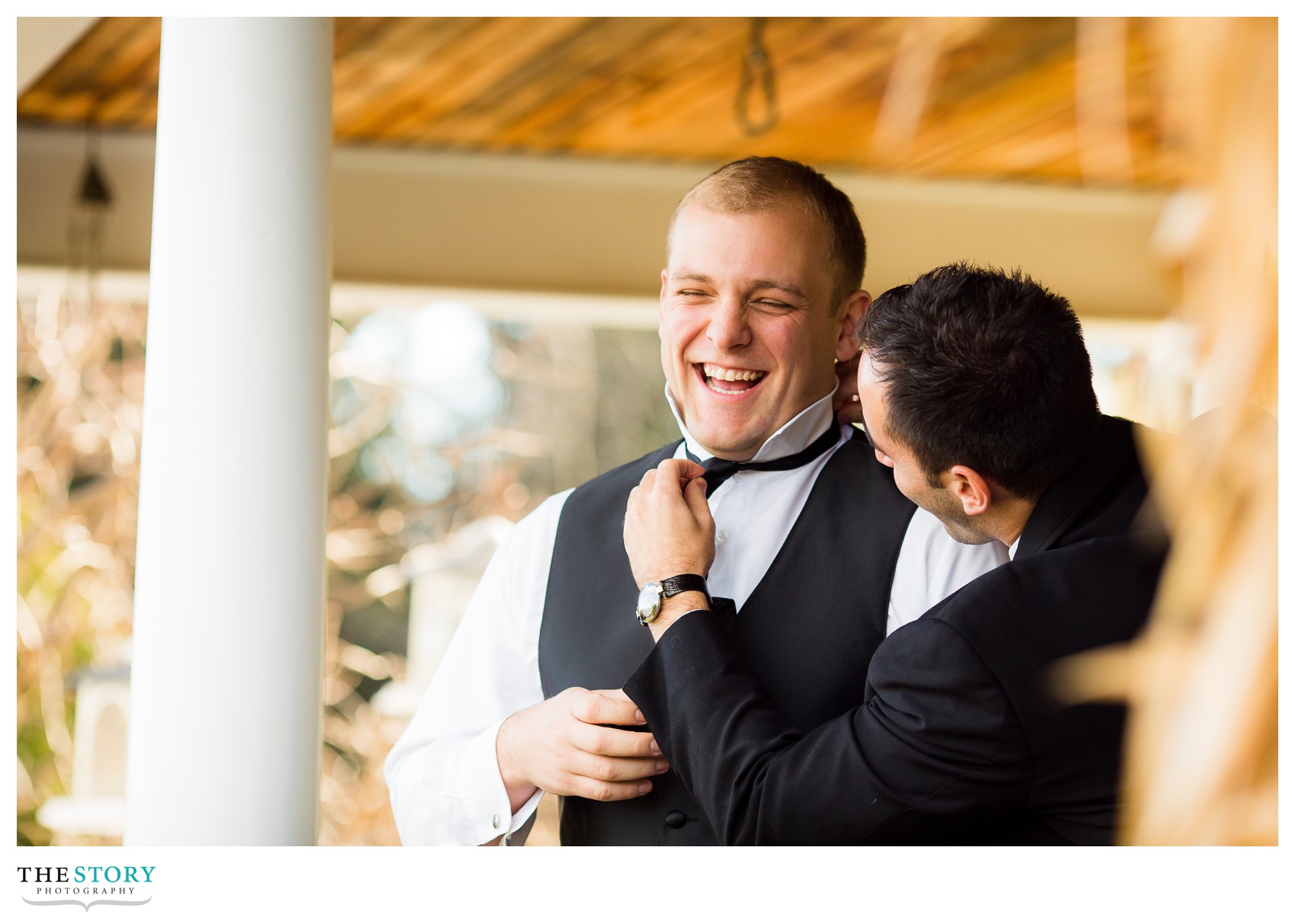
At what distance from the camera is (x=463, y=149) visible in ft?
16.4

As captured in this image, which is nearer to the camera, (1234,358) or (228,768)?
(1234,358)

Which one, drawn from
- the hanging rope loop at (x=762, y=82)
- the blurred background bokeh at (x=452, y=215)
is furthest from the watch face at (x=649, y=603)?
the hanging rope loop at (x=762, y=82)

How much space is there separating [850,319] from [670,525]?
424 mm

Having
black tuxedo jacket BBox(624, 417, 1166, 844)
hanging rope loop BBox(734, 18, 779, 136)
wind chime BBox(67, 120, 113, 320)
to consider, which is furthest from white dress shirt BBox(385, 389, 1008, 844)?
wind chime BBox(67, 120, 113, 320)

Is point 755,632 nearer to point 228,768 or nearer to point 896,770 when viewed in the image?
point 896,770

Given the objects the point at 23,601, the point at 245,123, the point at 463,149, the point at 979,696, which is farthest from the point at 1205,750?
the point at 23,601

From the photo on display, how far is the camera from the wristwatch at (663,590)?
1.41m

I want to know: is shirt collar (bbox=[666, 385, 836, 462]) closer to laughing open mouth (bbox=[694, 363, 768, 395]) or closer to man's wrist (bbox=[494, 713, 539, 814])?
laughing open mouth (bbox=[694, 363, 768, 395])

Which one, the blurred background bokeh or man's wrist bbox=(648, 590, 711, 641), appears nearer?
man's wrist bbox=(648, 590, 711, 641)

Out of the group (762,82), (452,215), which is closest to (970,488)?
(762,82)

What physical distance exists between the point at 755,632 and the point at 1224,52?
1.23 metres

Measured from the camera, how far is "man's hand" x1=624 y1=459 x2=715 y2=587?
1.44 meters

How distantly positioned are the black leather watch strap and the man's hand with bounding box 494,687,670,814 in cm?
14

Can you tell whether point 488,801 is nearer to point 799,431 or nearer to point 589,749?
point 589,749
